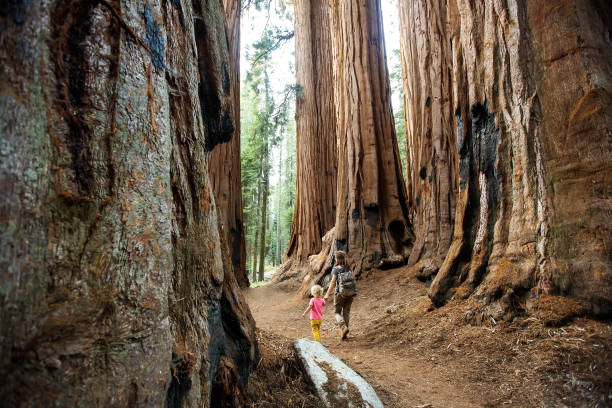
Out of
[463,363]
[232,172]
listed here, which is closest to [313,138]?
[232,172]

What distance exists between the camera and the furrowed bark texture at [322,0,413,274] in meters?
6.60

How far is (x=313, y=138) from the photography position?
987 cm

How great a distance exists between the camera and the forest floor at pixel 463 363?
207 cm

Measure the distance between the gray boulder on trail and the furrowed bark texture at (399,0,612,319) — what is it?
1455 millimetres

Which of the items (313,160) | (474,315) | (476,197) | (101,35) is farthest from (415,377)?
(313,160)

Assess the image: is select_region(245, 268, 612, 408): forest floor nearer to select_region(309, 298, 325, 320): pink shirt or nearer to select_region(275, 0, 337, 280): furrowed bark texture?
select_region(309, 298, 325, 320): pink shirt

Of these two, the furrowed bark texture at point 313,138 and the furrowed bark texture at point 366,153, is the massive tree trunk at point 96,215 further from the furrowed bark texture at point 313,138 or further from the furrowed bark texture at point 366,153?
the furrowed bark texture at point 313,138

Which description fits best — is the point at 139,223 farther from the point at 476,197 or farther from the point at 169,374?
the point at 476,197

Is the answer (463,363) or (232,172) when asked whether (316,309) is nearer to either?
(463,363)

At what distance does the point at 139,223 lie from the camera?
1.20 m

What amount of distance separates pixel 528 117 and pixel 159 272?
3177 mm

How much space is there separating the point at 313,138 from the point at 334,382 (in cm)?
822

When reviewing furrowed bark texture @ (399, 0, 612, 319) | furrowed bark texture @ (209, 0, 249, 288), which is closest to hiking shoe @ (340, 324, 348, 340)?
furrowed bark texture @ (399, 0, 612, 319)

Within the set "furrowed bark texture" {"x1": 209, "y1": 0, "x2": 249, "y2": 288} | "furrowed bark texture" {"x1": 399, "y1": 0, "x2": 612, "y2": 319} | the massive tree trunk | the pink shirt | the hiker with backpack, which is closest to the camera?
the massive tree trunk
